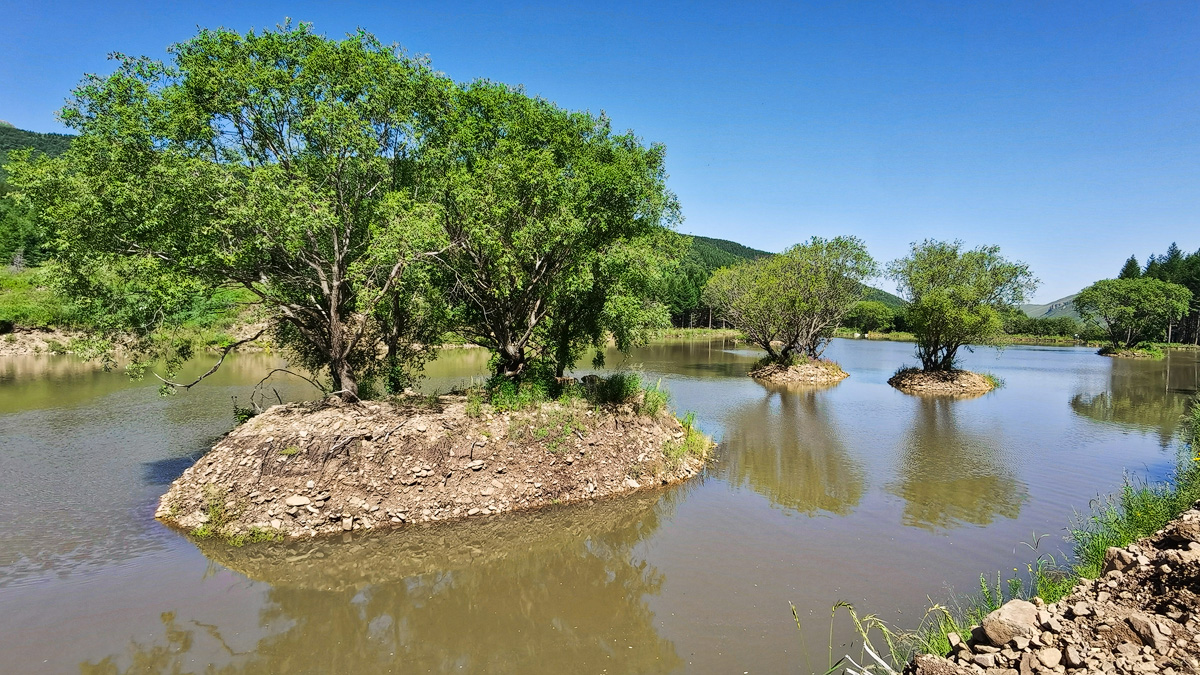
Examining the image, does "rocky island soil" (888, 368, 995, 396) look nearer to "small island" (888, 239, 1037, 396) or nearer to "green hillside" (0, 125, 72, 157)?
"small island" (888, 239, 1037, 396)

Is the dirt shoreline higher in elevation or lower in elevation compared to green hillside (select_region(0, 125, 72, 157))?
lower

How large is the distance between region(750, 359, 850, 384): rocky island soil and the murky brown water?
18081mm

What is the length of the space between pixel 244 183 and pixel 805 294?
38657 mm

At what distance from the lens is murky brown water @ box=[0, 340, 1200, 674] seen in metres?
8.66

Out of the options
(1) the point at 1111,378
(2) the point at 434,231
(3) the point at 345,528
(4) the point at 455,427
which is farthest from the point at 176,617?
(1) the point at 1111,378

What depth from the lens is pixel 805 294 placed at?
4288 centimetres

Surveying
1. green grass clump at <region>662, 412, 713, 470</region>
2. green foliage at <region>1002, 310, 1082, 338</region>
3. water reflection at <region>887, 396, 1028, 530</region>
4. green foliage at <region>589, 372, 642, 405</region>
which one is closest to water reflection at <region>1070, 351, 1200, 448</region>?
water reflection at <region>887, 396, 1028, 530</region>

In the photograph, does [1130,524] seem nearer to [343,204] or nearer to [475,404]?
[475,404]

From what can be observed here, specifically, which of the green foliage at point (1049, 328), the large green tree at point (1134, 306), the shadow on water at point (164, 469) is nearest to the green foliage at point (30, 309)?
the shadow on water at point (164, 469)

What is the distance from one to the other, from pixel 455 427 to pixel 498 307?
183 inches

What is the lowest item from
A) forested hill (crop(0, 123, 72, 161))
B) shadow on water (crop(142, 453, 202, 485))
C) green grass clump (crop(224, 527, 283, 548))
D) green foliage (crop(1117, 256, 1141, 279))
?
green grass clump (crop(224, 527, 283, 548))

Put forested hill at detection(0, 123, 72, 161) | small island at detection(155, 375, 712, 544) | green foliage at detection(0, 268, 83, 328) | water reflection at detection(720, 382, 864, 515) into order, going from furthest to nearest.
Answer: forested hill at detection(0, 123, 72, 161) → green foliage at detection(0, 268, 83, 328) → water reflection at detection(720, 382, 864, 515) → small island at detection(155, 375, 712, 544)

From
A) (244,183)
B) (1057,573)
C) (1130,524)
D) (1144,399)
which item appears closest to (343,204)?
(244,183)

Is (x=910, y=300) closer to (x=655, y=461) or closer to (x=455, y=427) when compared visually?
(x=655, y=461)
